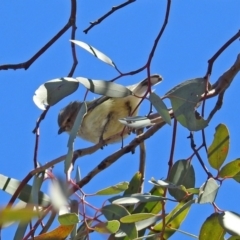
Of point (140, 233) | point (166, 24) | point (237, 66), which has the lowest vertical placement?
point (140, 233)

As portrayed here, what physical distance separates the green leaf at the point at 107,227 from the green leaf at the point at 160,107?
0.32 metres

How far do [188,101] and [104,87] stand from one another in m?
0.27

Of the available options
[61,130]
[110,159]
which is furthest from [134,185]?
[61,130]

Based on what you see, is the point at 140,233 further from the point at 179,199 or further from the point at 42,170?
the point at 42,170

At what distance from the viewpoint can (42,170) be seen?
144cm

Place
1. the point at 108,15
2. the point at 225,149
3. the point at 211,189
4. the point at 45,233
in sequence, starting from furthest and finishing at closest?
the point at 108,15 < the point at 225,149 < the point at 45,233 < the point at 211,189

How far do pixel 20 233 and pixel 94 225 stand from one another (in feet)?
0.68

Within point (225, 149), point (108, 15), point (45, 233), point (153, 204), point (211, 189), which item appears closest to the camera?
point (211, 189)

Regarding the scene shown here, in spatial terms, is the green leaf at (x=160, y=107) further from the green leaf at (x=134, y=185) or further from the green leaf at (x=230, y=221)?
the green leaf at (x=134, y=185)

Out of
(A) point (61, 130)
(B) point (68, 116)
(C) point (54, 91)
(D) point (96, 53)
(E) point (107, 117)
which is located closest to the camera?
(C) point (54, 91)

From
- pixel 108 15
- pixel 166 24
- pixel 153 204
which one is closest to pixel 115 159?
pixel 153 204

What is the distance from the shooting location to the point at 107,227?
4.24 feet

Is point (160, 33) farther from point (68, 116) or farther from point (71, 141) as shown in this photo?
Result: point (68, 116)

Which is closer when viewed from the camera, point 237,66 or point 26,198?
point 26,198
